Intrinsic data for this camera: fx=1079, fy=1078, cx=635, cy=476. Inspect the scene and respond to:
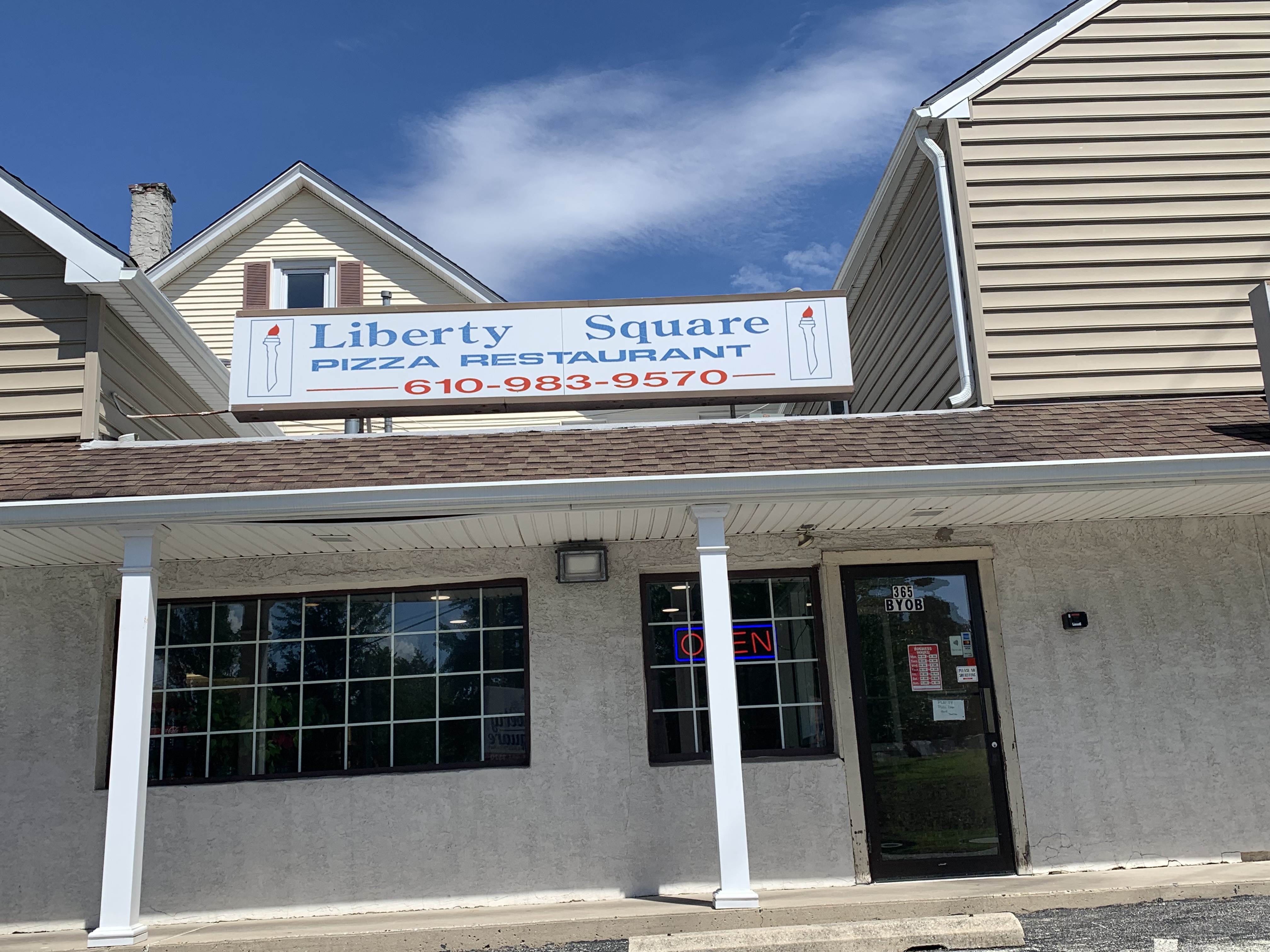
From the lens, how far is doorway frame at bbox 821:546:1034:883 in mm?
7258

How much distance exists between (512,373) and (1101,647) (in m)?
4.60

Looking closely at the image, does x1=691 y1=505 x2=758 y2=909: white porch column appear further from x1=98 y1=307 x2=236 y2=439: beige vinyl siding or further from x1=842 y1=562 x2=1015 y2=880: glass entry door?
x1=98 y1=307 x2=236 y2=439: beige vinyl siding

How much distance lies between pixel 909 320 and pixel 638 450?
3908 millimetres

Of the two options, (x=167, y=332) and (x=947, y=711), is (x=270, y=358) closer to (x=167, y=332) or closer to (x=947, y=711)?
(x=167, y=332)

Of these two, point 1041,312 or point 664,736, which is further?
point 1041,312

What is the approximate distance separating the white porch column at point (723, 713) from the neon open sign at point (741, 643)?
1.19m

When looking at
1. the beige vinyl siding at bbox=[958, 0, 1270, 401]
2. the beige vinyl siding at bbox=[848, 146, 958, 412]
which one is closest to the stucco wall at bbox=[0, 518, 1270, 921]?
the beige vinyl siding at bbox=[958, 0, 1270, 401]

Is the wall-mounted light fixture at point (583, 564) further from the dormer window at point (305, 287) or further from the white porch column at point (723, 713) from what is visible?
the dormer window at point (305, 287)

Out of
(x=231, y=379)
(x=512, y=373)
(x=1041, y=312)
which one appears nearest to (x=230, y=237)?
(x=231, y=379)

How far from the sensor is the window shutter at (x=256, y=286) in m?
13.2

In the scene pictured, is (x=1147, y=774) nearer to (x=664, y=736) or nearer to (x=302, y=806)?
(x=664, y=736)

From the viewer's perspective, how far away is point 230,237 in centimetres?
1351

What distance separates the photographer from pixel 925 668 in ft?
24.8

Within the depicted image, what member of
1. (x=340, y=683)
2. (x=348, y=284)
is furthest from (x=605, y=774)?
(x=348, y=284)
